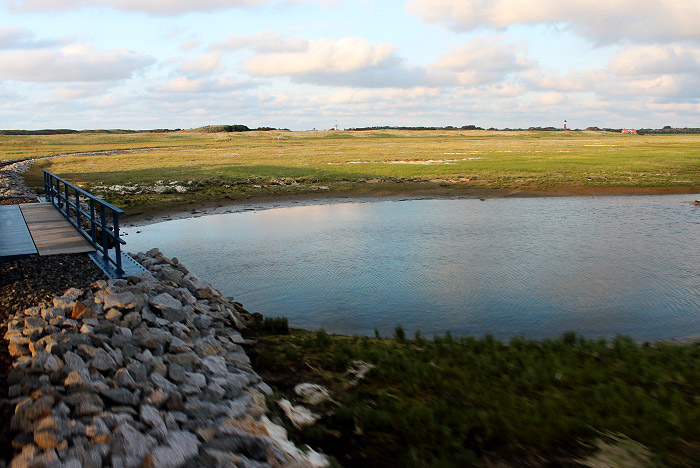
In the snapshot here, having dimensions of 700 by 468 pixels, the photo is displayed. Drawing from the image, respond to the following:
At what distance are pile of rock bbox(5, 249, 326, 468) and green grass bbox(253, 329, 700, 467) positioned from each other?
2.07 ft

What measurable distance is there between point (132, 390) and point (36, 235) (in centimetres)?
805

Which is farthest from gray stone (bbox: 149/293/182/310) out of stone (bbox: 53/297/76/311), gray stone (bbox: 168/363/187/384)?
gray stone (bbox: 168/363/187/384)

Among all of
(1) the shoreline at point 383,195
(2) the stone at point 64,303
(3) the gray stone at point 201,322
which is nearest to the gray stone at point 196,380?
(3) the gray stone at point 201,322

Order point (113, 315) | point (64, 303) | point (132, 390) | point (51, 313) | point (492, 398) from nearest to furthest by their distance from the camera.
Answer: point (132, 390) → point (492, 398) → point (51, 313) → point (113, 315) → point (64, 303)

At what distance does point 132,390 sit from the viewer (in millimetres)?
5746

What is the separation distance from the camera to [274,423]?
5.82m

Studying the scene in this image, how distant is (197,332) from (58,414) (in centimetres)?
299

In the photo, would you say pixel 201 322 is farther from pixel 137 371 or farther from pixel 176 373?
pixel 137 371

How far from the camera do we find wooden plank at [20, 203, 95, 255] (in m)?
10.8

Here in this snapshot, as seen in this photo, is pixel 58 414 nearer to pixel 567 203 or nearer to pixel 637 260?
pixel 637 260

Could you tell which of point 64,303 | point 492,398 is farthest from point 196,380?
point 492,398

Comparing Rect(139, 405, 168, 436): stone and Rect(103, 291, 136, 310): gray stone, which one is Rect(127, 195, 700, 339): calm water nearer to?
Rect(103, 291, 136, 310): gray stone

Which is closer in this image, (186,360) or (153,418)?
(153,418)

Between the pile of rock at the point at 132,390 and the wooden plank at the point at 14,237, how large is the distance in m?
2.57
